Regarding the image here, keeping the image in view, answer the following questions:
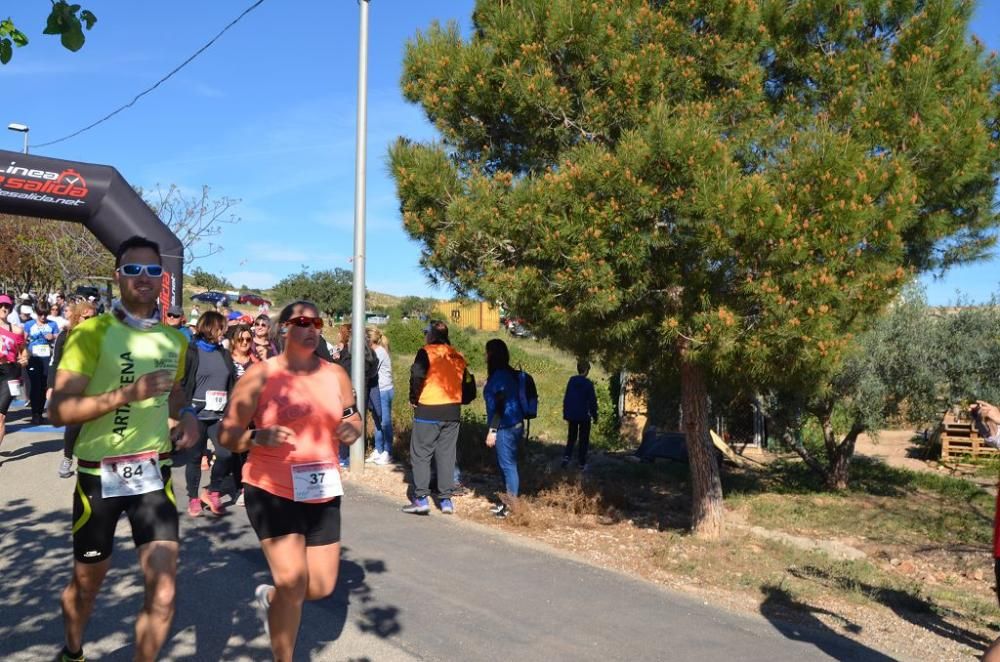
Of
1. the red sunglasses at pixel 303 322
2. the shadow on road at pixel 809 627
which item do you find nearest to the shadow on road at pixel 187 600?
the red sunglasses at pixel 303 322

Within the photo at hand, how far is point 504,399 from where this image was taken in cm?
795

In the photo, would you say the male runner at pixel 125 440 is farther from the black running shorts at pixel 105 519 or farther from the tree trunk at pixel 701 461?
the tree trunk at pixel 701 461

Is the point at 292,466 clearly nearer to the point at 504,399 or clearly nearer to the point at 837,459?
the point at 504,399

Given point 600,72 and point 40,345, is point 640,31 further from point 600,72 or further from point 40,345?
point 40,345

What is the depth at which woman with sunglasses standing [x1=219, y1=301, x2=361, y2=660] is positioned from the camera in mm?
3559

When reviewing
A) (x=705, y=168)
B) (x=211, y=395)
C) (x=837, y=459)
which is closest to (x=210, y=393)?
(x=211, y=395)

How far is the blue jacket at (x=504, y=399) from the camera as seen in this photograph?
7.94m

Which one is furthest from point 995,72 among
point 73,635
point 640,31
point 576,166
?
point 73,635

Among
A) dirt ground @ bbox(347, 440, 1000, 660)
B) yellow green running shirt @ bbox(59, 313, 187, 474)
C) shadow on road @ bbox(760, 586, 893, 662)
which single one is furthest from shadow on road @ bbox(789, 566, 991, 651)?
yellow green running shirt @ bbox(59, 313, 187, 474)

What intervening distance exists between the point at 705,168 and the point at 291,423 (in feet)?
10.7

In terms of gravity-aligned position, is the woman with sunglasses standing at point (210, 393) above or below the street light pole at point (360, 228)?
below

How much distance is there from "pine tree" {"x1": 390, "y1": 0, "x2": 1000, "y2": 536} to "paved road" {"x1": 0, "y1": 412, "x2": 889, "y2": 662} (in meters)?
1.86

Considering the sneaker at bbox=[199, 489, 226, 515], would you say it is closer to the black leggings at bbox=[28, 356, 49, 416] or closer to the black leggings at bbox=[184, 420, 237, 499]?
the black leggings at bbox=[184, 420, 237, 499]

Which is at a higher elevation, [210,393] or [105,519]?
[210,393]
